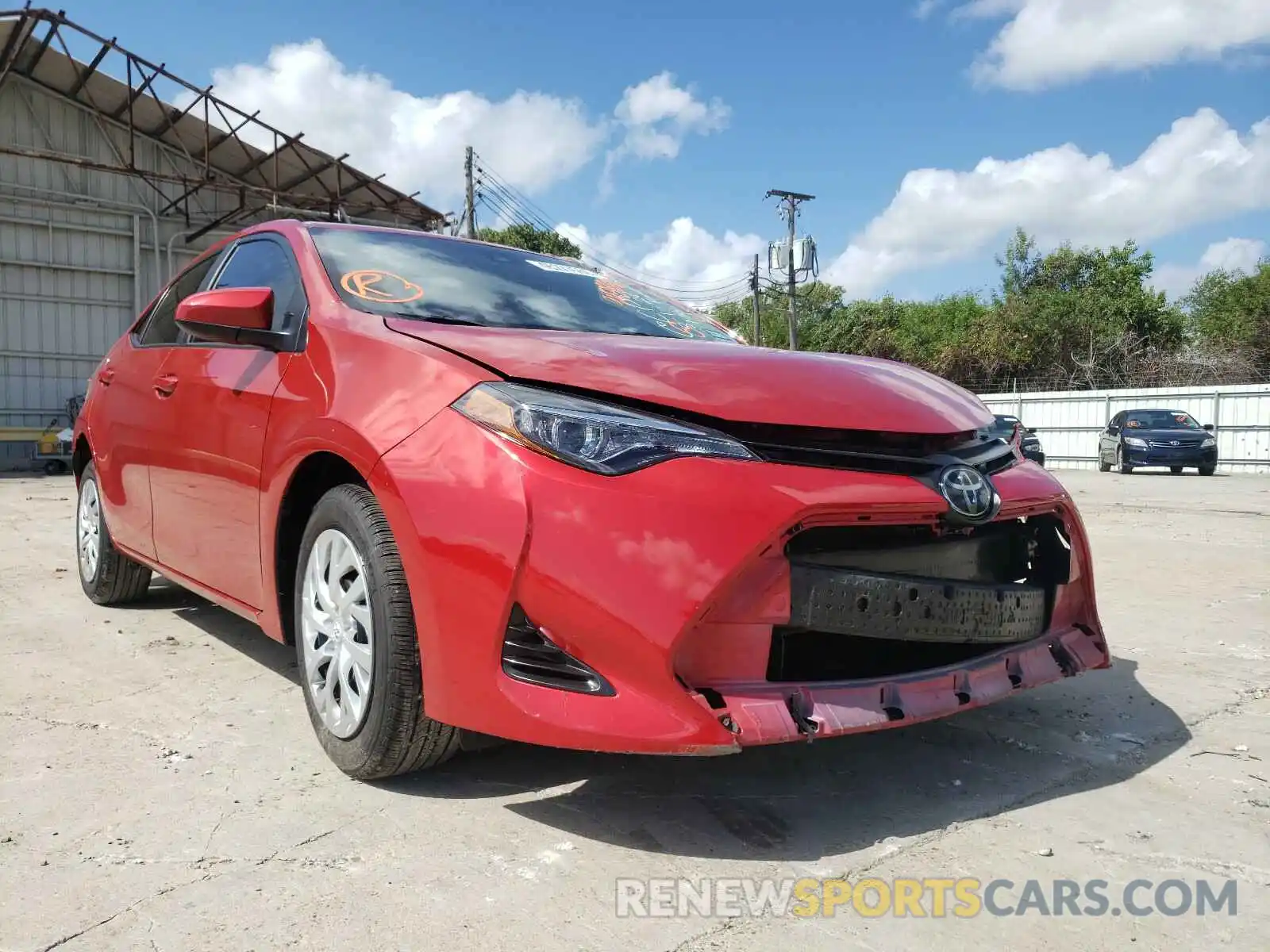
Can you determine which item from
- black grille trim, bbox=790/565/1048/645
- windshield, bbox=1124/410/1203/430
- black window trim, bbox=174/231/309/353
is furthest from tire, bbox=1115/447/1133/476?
black window trim, bbox=174/231/309/353

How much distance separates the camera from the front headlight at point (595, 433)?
6.64 ft

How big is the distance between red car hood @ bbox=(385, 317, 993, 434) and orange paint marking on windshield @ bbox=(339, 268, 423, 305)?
0.20m

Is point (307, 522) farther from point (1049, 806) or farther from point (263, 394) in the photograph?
point (1049, 806)

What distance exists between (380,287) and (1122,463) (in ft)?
63.6

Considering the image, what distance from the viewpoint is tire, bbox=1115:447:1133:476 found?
757 inches

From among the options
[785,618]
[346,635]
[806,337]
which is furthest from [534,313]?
[806,337]

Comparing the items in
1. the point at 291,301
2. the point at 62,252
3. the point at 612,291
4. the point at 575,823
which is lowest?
the point at 575,823

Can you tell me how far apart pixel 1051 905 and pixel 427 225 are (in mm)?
23410

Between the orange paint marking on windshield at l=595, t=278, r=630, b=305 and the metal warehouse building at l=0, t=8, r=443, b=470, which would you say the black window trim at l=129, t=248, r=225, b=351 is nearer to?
the orange paint marking on windshield at l=595, t=278, r=630, b=305

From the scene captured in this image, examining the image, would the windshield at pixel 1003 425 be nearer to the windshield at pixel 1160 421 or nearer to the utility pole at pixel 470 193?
the windshield at pixel 1160 421

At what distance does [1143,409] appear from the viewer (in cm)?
2047

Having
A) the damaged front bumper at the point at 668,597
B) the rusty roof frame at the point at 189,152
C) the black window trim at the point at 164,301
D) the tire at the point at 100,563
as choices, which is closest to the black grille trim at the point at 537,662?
the damaged front bumper at the point at 668,597

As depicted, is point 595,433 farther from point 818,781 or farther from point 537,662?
point 818,781

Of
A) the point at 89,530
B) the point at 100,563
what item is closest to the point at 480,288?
the point at 100,563
